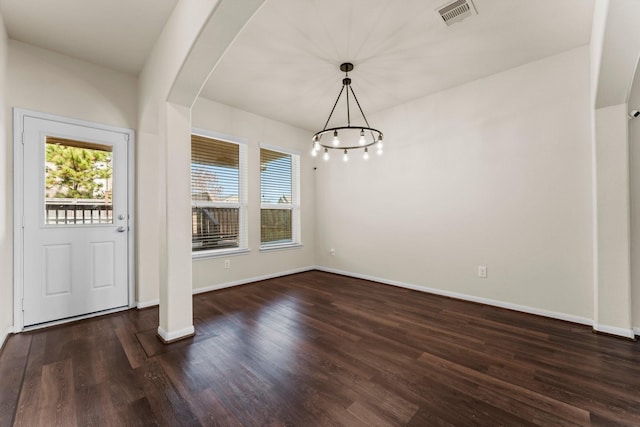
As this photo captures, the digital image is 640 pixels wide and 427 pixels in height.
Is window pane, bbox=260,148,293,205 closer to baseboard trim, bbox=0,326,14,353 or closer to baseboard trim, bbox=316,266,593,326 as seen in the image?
baseboard trim, bbox=316,266,593,326

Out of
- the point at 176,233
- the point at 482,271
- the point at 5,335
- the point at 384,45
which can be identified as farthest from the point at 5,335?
the point at 482,271

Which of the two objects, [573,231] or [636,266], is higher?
[573,231]

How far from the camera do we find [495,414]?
1545 millimetres

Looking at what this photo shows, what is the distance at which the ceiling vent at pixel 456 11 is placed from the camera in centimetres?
219

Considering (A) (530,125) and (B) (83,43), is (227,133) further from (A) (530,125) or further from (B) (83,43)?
(A) (530,125)

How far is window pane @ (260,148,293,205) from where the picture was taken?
15.9 ft

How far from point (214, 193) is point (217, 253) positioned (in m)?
0.92

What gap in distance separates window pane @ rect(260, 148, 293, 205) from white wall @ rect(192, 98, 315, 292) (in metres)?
0.17

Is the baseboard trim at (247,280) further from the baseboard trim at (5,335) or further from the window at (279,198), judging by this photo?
the baseboard trim at (5,335)

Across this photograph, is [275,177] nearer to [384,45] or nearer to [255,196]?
[255,196]

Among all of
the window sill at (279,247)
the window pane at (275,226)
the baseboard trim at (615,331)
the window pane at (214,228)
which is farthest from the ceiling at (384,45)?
the baseboard trim at (615,331)

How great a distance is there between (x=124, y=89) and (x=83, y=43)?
609 mm

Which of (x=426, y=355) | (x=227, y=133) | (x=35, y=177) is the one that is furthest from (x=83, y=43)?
(x=426, y=355)

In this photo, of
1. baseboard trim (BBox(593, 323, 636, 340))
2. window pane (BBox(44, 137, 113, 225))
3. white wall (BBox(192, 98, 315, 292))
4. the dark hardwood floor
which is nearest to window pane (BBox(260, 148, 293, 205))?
white wall (BBox(192, 98, 315, 292))
